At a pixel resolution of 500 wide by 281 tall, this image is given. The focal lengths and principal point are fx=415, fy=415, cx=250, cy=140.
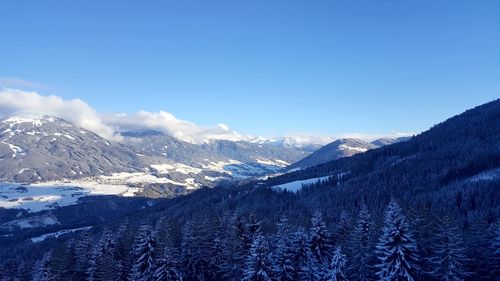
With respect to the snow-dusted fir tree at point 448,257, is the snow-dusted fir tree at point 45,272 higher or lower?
lower

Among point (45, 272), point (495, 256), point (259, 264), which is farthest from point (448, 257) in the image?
point (45, 272)

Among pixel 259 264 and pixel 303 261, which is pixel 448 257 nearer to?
pixel 303 261

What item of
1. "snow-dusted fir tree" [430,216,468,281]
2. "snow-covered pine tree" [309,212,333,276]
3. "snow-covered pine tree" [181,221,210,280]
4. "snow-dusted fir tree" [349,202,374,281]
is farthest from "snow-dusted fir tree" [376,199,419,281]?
"snow-covered pine tree" [181,221,210,280]

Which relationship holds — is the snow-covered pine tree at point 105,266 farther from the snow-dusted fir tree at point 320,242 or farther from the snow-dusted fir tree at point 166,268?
the snow-dusted fir tree at point 320,242

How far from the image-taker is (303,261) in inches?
2985

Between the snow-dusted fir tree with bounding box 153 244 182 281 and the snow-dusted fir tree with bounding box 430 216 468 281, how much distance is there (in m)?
43.7

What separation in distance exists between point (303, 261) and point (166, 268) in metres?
25.0

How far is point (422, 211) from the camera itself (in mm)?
73438

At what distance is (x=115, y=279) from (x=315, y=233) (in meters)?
41.5

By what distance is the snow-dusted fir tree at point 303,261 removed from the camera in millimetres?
72000

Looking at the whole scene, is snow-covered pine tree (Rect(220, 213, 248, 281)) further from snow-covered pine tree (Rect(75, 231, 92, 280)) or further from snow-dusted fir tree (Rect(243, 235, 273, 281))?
snow-covered pine tree (Rect(75, 231, 92, 280))

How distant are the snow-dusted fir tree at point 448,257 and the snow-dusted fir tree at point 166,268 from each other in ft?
144

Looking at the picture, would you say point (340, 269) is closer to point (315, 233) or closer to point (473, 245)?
point (315, 233)

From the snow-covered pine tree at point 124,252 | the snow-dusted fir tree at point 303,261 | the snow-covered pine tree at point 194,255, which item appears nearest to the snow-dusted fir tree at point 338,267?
the snow-dusted fir tree at point 303,261
